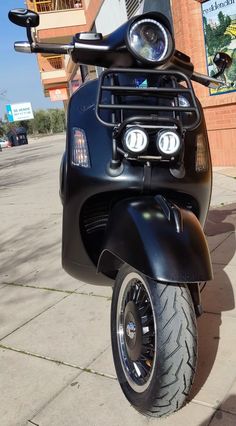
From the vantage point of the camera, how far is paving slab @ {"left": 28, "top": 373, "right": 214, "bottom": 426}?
212 centimetres

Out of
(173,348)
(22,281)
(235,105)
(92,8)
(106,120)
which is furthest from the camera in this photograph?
(92,8)

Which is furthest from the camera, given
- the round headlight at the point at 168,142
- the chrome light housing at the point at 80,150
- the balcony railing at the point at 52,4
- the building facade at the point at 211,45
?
the balcony railing at the point at 52,4

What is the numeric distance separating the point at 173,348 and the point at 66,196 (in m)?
1.01

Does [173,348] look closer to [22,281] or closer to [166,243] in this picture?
[166,243]

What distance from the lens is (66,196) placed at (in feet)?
8.25

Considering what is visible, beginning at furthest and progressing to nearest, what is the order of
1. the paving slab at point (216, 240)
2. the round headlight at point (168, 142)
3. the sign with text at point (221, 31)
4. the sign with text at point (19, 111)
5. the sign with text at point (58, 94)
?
1. the sign with text at point (19, 111)
2. the sign with text at point (58, 94)
3. the sign with text at point (221, 31)
4. the paving slab at point (216, 240)
5. the round headlight at point (168, 142)

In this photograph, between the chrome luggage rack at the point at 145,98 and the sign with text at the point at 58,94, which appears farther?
the sign with text at the point at 58,94

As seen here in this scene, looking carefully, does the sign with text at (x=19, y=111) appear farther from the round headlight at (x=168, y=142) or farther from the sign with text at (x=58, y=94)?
the round headlight at (x=168, y=142)

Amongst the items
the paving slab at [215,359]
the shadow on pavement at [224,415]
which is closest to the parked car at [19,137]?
the paving slab at [215,359]

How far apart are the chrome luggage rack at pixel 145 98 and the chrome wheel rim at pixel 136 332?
2.58ft

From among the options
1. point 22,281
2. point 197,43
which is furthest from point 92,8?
point 22,281

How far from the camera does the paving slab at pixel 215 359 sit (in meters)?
2.25

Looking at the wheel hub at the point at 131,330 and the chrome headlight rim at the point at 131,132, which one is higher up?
the chrome headlight rim at the point at 131,132

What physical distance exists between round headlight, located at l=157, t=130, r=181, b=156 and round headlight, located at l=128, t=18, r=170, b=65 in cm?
39
